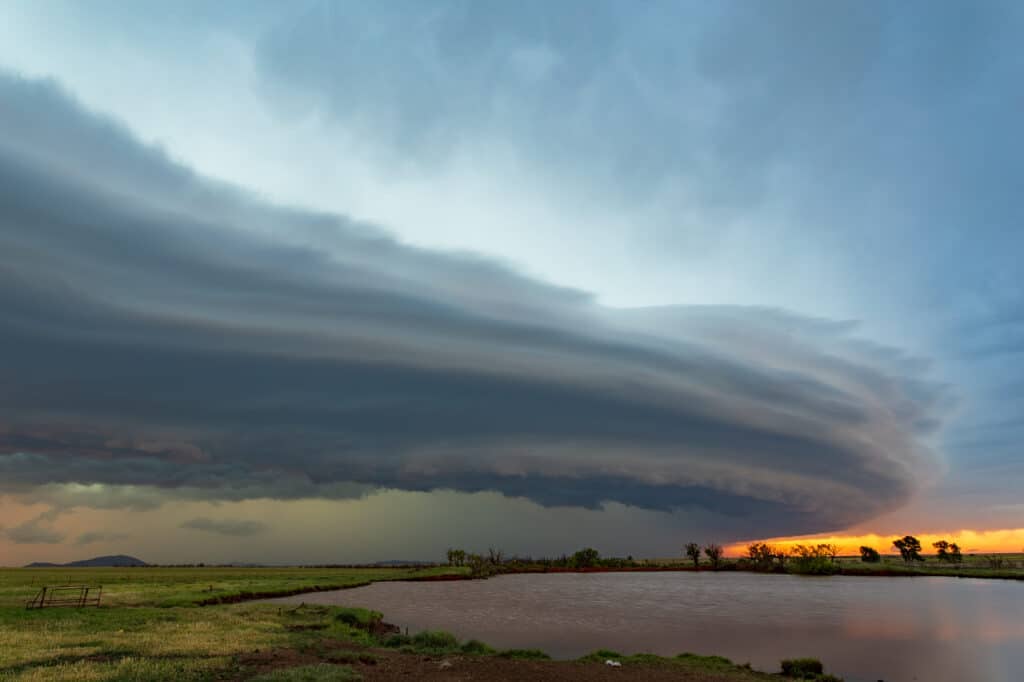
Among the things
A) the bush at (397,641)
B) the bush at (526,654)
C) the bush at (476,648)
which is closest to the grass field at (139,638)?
the bush at (397,641)

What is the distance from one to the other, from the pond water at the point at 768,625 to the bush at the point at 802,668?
1.75m

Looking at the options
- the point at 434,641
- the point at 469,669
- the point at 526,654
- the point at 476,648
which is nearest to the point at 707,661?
the point at 526,654

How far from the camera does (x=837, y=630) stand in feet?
187

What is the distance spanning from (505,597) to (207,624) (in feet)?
195

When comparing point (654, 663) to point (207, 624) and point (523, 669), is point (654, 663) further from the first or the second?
point (207, 624)

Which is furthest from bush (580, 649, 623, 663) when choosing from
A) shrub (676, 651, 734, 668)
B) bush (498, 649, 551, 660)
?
shrub (676, 651, 734, 668)

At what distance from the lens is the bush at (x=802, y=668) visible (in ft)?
116

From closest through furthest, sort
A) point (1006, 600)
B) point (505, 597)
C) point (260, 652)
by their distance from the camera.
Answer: point (260, 652)
point (1006, 600)
point (505, 597)

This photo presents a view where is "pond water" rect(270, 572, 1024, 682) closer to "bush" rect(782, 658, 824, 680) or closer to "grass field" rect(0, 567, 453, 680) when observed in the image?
"bush" rect(782, 658, 824, 680)

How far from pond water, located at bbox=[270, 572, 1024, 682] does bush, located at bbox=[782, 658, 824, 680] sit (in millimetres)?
1751

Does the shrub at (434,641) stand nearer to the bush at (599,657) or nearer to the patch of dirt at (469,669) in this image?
the patch of dirt at (469,669)

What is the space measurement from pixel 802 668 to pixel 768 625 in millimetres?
27021

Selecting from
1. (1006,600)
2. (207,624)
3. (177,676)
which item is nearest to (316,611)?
(207,624)

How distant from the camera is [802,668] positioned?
119ft
